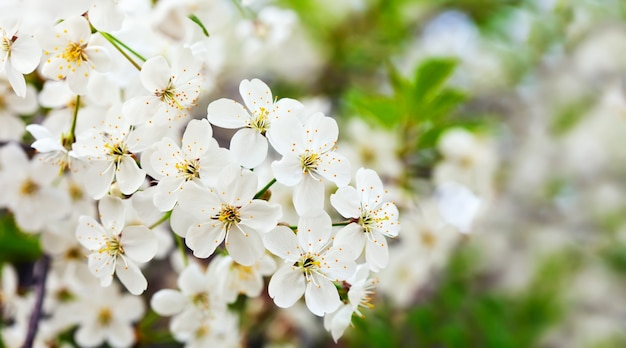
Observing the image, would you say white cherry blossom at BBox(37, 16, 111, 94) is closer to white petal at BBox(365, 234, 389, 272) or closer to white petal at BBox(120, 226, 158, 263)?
white petal at BBox(120, 226, 158, 263)

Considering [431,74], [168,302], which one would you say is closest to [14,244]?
[168,302]

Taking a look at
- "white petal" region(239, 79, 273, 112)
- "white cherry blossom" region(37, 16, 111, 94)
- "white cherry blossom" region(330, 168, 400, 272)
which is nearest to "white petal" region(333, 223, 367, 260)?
"white cherry blossom" region(330, 168, 400, 272)

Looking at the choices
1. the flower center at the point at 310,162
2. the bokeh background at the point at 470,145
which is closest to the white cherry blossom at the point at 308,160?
the flower center at the point at 310,162

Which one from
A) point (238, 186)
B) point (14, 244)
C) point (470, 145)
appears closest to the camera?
point (238, 186)

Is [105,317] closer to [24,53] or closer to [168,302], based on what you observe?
[168,302]

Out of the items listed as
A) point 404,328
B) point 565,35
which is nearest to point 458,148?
point 404,328

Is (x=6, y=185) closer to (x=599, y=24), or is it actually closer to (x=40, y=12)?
(x=40, y=12)
